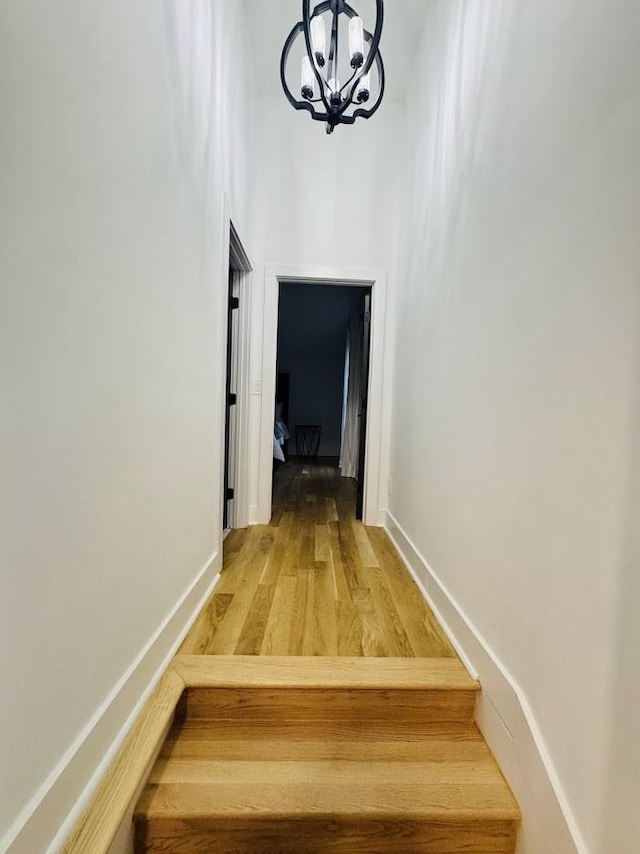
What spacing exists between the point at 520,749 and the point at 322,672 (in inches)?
24.8

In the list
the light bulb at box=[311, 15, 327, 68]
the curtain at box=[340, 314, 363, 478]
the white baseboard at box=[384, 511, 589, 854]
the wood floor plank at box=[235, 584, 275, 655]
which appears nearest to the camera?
the white baseboard at box=[384, 511, 589, 854]

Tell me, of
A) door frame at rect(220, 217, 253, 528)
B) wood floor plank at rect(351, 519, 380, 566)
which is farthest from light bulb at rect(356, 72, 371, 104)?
wood floor plank at rect(351, 519, 380, 566)

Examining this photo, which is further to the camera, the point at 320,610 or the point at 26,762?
the point at 320,610

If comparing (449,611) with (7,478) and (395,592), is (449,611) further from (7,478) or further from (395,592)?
(7,478)

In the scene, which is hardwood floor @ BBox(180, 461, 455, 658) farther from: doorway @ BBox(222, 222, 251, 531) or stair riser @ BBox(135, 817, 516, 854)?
stair riser @ BBox(135, 817, 516, 854)

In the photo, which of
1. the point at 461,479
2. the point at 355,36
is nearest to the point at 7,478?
the point at 461,479

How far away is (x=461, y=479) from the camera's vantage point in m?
1.72

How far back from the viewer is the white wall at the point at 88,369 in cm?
77

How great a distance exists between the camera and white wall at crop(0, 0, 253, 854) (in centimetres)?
77

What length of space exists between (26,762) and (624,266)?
153cm

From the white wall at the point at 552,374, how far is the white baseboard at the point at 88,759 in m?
1.10

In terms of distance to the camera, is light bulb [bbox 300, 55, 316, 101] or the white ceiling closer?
light bulb [bbox 300, 55, 316, 101]

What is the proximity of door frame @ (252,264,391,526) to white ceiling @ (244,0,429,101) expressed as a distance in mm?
1362

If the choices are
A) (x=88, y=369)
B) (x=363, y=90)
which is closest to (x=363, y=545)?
(x=88, y=369)
